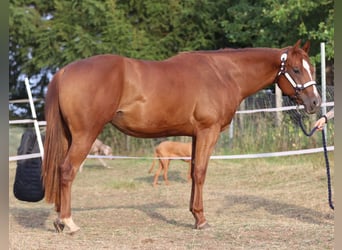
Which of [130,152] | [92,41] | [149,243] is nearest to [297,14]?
[130,152]

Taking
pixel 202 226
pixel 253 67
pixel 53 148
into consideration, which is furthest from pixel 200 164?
pixel 53 148

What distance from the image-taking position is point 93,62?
4789mm

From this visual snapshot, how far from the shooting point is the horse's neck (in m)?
5.40

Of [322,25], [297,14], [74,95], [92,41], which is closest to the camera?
[74,95]

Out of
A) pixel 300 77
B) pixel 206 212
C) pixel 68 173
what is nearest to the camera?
pixel 68 173

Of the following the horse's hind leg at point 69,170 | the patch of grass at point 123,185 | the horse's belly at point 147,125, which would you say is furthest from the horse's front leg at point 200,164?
the patch of grass at point 123,185

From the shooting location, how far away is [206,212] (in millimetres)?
6312

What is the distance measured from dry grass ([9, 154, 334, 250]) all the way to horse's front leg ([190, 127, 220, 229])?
172 mm

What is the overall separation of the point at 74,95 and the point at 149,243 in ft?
4.90

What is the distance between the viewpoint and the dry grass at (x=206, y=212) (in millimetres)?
4375

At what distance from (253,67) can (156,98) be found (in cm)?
122

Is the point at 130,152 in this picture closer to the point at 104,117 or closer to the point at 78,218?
the point at 78,218

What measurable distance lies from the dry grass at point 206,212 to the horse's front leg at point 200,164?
0.17 meters

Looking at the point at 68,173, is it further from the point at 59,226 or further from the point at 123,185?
the point at 123,185
